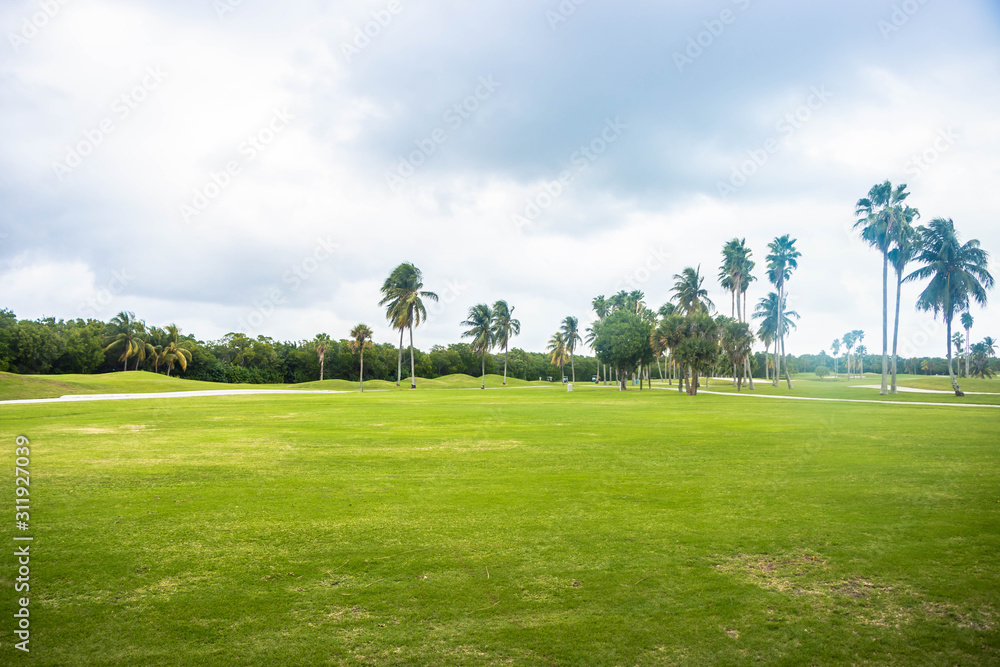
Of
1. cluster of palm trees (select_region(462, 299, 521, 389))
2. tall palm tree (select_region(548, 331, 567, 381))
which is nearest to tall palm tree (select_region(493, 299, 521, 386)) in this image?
cluster of palm trees (select_region(462, 299, 521, 389))

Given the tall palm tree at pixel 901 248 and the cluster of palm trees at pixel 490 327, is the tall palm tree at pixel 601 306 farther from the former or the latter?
the tall palm tree at pixel 901 248

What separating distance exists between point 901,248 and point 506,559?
52.9 meters

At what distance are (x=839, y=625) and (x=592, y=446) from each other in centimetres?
987

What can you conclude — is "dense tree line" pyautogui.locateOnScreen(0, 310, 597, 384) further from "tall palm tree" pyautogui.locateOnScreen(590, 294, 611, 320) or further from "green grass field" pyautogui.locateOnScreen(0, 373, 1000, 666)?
"green grass field" pyautogui.locateOnScreen(0, 373, 1000, 666)

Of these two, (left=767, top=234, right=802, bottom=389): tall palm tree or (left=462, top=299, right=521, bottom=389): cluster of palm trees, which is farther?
(left=462, top=299, right=521, bottom=389): cluster of palm trees

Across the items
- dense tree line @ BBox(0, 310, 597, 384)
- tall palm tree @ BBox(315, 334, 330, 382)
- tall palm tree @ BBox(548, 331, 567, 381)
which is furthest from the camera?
tall palm tree @ BBox(548, 331, 567, 381)

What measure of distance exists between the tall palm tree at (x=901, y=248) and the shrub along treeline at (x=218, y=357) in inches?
2003

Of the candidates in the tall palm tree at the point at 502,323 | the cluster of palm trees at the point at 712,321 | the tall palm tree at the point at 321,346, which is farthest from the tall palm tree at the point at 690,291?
the tall palm tree at the point at 321,346

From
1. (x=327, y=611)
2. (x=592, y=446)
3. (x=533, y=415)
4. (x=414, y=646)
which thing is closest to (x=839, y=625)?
(x=414, y=646)

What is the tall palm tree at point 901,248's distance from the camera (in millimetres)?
43469

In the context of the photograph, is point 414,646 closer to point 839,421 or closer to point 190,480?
point 190,480

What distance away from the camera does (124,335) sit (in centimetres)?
8494

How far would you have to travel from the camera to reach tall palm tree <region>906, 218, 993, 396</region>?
45.0 m

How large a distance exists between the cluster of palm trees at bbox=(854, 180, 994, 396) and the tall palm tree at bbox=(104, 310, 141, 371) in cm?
10205
